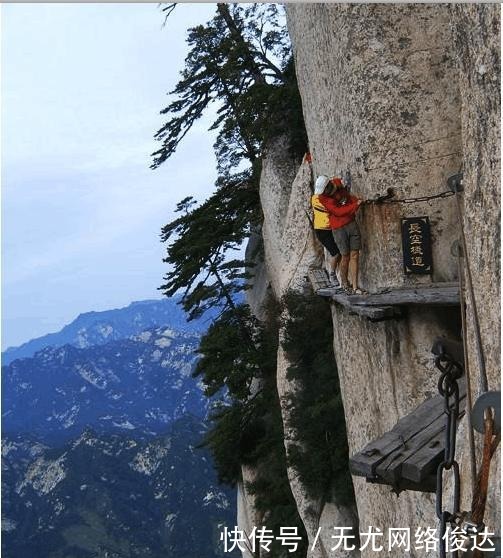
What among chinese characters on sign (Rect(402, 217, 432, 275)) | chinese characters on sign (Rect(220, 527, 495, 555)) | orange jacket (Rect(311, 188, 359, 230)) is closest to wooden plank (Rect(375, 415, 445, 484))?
chinese characters on sign (Rect(220, 527, 495, 555))

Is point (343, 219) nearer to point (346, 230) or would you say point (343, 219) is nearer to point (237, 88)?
point (346, 230)

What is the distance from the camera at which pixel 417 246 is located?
6750mm

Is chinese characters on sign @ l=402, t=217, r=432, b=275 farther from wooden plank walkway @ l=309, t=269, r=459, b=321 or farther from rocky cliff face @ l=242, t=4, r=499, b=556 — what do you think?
wooden plank walkway @ l=309, t=269, r=459, b=321

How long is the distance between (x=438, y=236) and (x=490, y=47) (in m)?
3.28

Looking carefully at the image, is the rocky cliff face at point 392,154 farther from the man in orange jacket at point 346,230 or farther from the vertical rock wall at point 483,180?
the vertical rock wall at point 483,180

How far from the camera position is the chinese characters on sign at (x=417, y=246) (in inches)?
264

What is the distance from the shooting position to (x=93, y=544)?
9112 cm

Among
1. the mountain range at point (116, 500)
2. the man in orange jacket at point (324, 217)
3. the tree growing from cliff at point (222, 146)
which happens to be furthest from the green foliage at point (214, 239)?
the mountain range at point (116, 500)

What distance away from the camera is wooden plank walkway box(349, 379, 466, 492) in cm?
428

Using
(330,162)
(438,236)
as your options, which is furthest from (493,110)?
(330,162)

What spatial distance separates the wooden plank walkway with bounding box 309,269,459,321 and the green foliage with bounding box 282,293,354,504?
4.11 meters

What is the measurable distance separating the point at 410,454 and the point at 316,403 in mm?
6873

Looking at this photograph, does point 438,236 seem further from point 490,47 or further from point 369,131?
point 490,47

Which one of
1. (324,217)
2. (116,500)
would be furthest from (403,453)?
(116,500)
